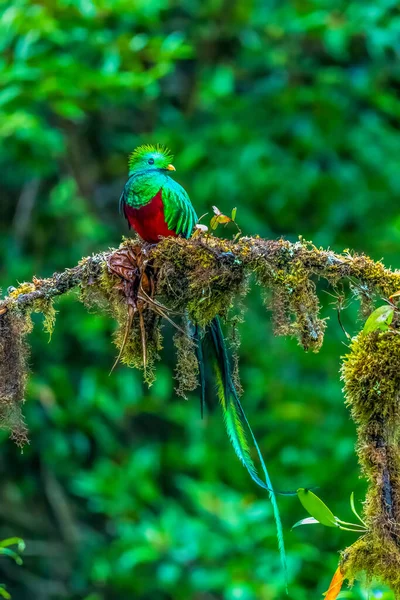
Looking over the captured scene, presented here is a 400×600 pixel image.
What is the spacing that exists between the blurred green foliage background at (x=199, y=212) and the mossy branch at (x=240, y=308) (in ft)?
7.45

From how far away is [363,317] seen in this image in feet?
6.78

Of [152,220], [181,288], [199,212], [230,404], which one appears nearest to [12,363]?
[181,288]

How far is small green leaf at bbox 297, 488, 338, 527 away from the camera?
1741 millimetres

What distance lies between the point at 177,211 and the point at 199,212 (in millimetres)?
2408

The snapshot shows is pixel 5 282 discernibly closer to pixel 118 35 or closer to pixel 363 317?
pixel 118 35

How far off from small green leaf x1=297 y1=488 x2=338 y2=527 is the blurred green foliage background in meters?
2.54

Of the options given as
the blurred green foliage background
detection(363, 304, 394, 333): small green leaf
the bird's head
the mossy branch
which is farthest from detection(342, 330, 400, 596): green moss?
the blurred green foliage background

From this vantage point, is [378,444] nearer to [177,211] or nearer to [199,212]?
[177,211]

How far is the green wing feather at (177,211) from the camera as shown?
271 centimetres

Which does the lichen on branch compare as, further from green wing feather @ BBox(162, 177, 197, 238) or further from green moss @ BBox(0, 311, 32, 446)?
green wing feather @ BBox(162, 177, 197, 238)

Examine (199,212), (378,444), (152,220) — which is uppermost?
(199,212)

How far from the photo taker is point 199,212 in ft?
16.8

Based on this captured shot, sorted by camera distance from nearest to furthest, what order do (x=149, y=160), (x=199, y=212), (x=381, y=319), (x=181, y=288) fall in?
(x=381, y=319) → (x=181, y=288) → (x=149, y=160) → (x=199, y=212)

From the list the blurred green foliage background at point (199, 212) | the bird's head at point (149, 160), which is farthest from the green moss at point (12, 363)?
the blurred green foliage background at point (199, 212)
